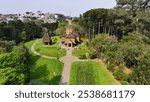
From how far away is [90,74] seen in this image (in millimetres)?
15906

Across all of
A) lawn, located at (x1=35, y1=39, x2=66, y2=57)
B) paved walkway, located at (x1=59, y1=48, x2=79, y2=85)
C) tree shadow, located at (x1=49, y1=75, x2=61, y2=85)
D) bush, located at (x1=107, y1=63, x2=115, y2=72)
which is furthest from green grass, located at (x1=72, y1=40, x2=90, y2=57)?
tree shadow, located at (x1=49, y1=75, x2=61, y2=85)

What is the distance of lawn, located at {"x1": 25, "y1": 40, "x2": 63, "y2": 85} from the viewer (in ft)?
49.1

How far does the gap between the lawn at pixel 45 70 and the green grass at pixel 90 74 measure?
940 millimetres

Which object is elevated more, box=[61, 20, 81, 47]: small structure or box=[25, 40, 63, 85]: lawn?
box=[61, 20, 81, 47]: small structure

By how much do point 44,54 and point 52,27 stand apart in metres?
→ 14.0

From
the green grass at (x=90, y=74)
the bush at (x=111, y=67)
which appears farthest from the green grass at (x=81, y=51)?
the bush at (x=111, y=67)

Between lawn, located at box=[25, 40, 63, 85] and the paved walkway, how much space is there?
27cm

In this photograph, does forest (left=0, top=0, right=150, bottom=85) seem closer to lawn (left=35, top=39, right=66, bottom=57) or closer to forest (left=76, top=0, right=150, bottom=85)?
forest (left=76, top=0, right=150, bottom=85)

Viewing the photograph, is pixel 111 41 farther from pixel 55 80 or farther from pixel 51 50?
pixel 55 80

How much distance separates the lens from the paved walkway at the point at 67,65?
1493 cm

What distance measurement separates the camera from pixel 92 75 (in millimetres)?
15773

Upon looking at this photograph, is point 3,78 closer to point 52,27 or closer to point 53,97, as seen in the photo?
point 53,97

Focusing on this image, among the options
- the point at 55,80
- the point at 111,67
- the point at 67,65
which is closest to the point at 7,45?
the point at 67,65

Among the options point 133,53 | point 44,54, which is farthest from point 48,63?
point 133,53
